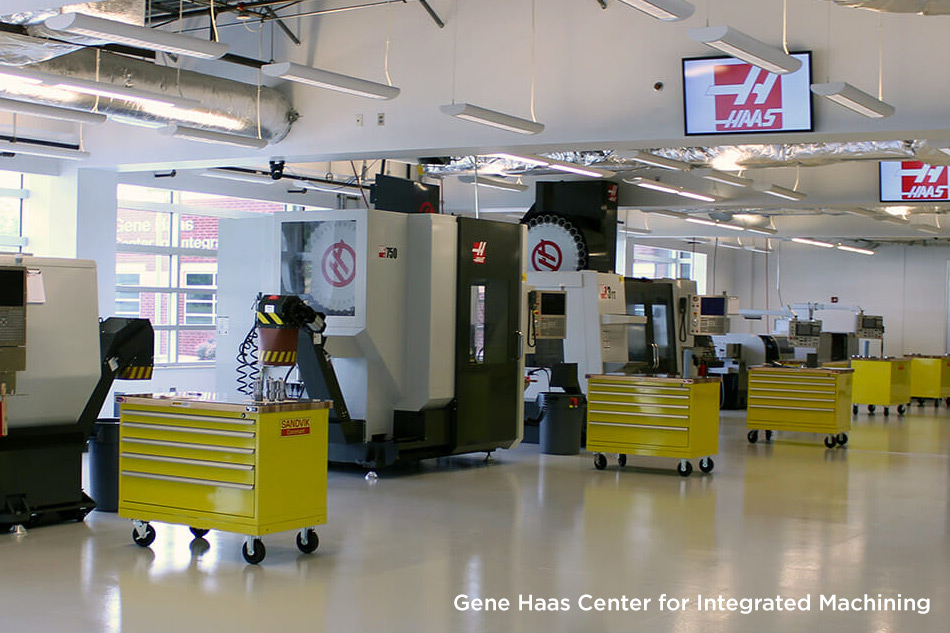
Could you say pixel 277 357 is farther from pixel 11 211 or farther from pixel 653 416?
pixel 11 211

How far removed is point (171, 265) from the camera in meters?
15.3

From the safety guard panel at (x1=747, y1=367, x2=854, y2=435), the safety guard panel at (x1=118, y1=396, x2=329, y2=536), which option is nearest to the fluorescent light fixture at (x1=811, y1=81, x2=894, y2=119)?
the safety guard panel at (x1=118, y1=396, x2=329, y2=536)

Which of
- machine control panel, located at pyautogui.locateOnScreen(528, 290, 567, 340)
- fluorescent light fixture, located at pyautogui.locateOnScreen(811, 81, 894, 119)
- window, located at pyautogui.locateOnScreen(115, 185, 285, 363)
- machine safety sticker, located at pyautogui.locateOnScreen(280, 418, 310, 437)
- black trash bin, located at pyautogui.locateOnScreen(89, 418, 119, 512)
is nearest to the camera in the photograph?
machine safety sticker, located at pyautogui.locateOnScreen(280, 418, 310, 437)

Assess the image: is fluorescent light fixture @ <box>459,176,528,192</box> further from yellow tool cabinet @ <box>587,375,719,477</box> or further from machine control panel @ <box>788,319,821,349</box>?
machine control panel @ <box>788,319,821,349</box>

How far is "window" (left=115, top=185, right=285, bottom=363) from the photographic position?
1469cm

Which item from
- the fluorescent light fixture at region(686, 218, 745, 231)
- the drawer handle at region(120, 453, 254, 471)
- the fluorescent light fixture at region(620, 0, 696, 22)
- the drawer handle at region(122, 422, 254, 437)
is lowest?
the drawer handle at region(120, 453, 254, 471)

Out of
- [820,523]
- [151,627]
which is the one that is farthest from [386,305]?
[151,627]

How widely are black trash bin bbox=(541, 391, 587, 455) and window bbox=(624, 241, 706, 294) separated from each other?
Result: 39.9 feet

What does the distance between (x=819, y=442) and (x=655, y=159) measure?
440cm

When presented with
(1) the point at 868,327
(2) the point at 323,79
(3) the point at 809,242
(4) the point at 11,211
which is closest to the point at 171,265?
(4) the point at 11,211

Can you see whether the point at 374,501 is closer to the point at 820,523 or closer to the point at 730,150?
the point at 820,523

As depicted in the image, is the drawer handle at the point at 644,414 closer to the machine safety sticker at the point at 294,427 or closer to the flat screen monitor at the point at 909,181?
the machine safety sticker at the point at 294,427

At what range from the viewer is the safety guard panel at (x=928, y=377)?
18922 mm

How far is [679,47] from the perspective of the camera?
9.30 m
